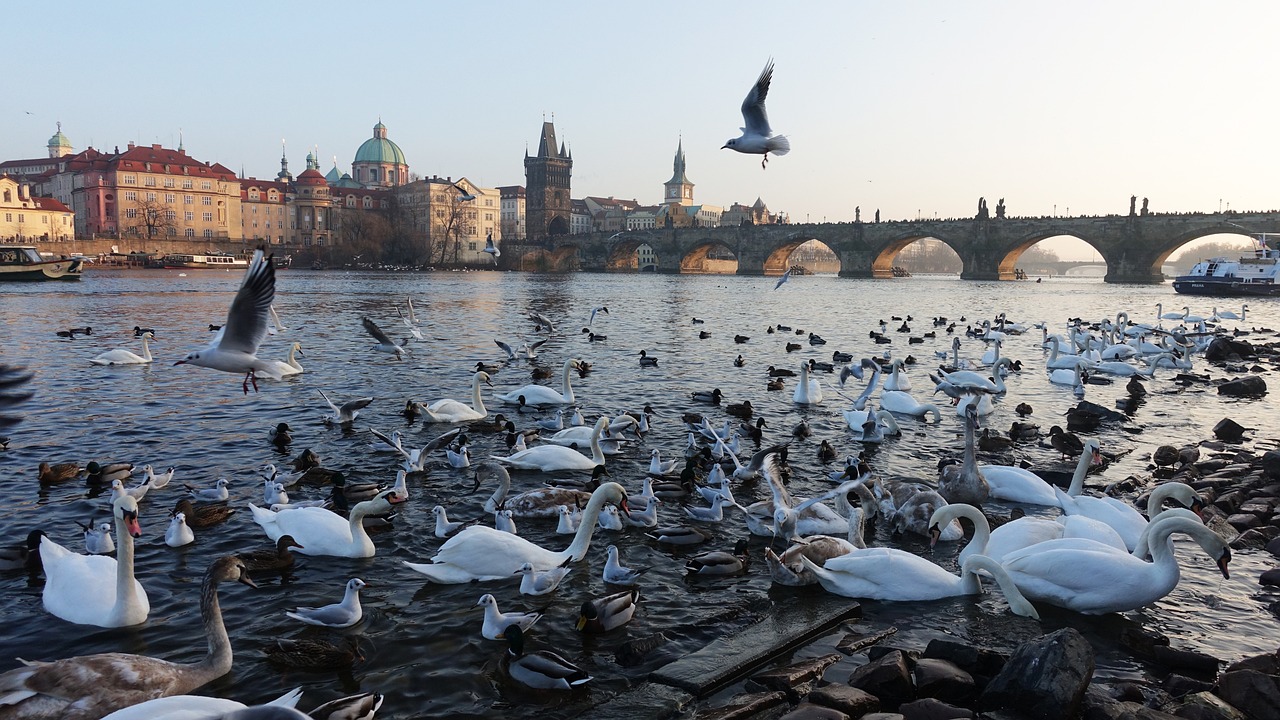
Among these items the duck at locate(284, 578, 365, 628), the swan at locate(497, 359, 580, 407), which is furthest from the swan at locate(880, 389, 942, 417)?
the duck at locate(284, 578, 365, 628)

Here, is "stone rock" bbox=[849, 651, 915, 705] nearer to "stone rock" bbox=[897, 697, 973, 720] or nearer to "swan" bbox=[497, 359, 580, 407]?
"stone rock" bbox=[897, 697, 973, 720]

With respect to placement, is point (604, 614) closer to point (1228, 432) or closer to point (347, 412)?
point (347, 412)

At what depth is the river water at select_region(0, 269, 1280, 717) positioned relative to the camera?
217 inches

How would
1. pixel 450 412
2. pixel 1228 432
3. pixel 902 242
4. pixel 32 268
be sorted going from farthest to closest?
pixel 902 242
pixel 32 268
pixel 450 412
pixel 1228 432

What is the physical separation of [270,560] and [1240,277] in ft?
221

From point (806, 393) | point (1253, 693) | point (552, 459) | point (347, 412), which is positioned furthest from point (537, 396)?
point (1253, 693)

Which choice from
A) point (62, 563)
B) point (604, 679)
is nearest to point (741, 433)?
point (604, 679)

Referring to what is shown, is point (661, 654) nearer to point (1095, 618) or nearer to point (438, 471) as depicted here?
point (1095, 618)

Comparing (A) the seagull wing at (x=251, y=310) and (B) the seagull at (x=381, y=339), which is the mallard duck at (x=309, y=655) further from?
(B) the seagull at (x=381, y=339)

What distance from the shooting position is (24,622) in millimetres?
5797

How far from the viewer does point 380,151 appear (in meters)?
158

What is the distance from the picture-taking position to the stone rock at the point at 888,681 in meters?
4.72

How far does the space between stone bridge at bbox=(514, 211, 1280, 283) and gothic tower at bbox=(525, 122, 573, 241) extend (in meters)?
30.5

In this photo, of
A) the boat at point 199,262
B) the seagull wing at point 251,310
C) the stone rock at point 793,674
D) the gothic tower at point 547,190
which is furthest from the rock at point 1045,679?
the gothic tower at point 547,190
